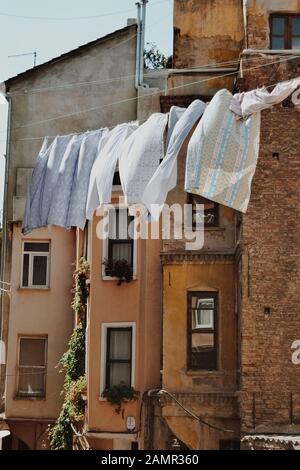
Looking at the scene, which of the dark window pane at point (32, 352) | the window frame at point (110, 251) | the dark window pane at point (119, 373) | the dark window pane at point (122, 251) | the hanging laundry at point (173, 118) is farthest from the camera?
the dark window pane at point (32, 352)

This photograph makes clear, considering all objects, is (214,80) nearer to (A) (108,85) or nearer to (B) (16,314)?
(A) (108,85)

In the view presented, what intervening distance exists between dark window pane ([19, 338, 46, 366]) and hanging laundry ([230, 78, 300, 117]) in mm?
11210

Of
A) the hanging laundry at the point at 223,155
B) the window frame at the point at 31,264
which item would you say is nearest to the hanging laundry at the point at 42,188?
the hanging laundry at the point at 223,155

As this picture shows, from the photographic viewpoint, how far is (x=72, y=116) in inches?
1204

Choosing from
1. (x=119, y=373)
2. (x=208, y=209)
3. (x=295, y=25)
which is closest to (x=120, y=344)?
(x=119, y=373)

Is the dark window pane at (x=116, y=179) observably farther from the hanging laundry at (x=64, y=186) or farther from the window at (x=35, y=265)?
the window at (x=35, y=265)

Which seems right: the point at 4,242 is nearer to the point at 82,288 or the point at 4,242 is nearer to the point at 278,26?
the point at 82,288

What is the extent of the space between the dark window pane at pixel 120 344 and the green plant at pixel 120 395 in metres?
0.78

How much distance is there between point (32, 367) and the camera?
29453 millimetres

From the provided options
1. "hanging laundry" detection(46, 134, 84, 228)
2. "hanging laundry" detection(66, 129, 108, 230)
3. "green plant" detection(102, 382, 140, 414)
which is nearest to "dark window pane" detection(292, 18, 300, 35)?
"hanging laundry" detection(66, 129, 108, 230)

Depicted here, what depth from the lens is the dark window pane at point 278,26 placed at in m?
23.5

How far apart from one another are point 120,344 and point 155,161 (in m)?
5.43

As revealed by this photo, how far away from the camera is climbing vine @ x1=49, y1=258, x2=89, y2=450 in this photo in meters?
25.4

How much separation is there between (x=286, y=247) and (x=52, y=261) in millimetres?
9351
